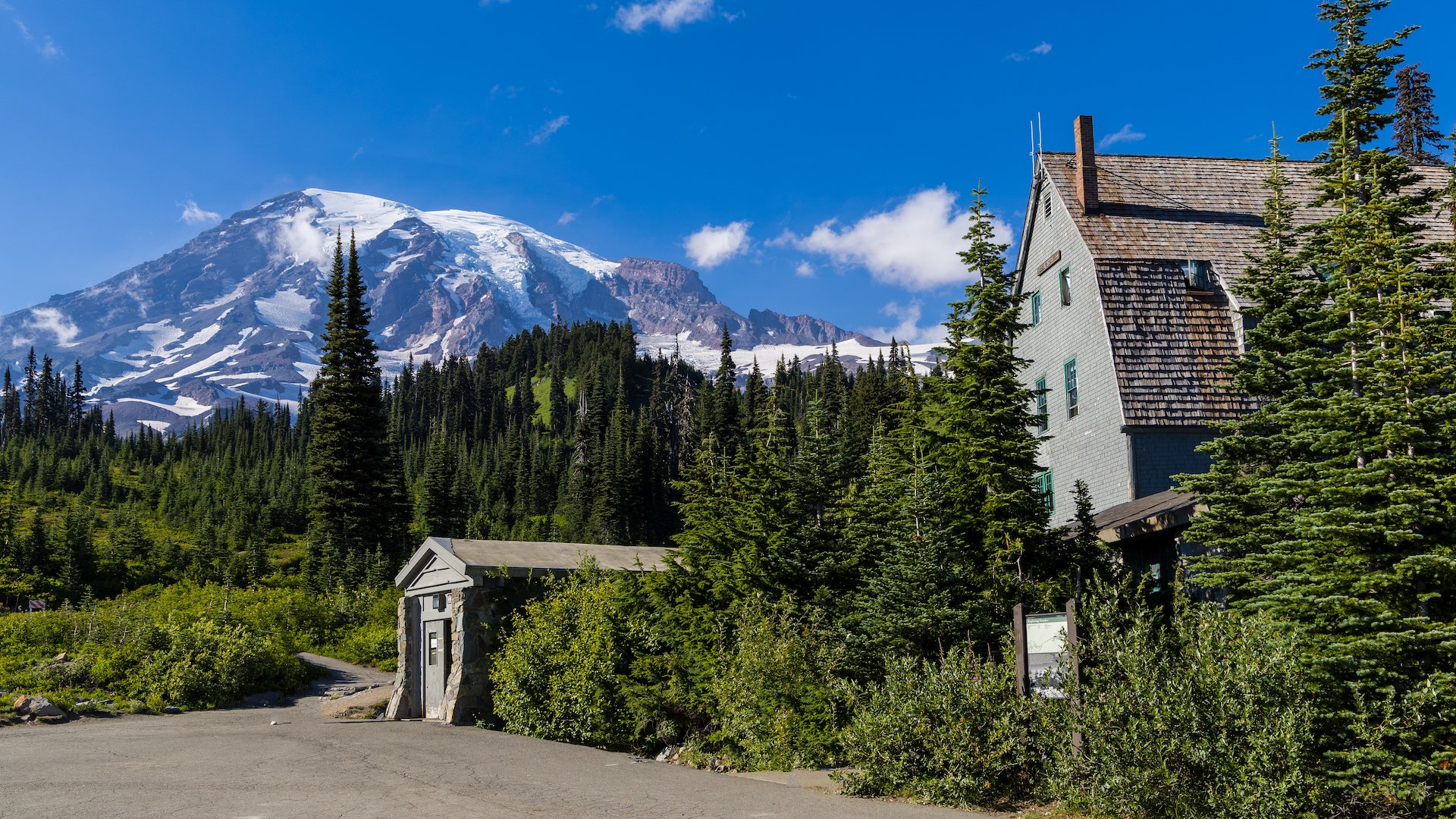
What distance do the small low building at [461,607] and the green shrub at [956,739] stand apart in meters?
9.29

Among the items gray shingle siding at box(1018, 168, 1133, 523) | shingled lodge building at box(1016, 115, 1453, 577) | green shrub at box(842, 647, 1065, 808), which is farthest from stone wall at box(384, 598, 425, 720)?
shingled lodge building at box(1016, 115, 1453, 577)

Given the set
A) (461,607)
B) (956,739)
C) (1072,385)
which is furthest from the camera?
(1072,385)

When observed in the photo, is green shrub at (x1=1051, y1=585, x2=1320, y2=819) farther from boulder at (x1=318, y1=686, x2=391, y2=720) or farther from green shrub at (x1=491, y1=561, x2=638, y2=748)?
boulder at (x1=318, y1=686, x2=391, y2=720)

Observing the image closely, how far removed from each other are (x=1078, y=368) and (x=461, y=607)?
16.1m

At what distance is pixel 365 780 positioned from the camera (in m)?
13.4

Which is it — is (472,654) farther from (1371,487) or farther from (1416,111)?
(1416,111)

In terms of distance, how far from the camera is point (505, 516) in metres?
102

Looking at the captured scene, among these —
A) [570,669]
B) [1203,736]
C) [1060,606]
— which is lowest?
[570,669]

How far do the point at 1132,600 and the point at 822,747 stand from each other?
5855mm

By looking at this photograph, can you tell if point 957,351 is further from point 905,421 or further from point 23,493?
point 23,493

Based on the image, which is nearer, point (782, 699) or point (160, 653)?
point (782, 699)

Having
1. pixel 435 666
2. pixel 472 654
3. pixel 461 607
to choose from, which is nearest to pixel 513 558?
pixel 461 607

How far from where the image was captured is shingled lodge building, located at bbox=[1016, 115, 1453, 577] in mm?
22500

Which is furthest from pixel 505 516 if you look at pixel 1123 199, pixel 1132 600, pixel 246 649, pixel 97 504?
pixel 1132 600
